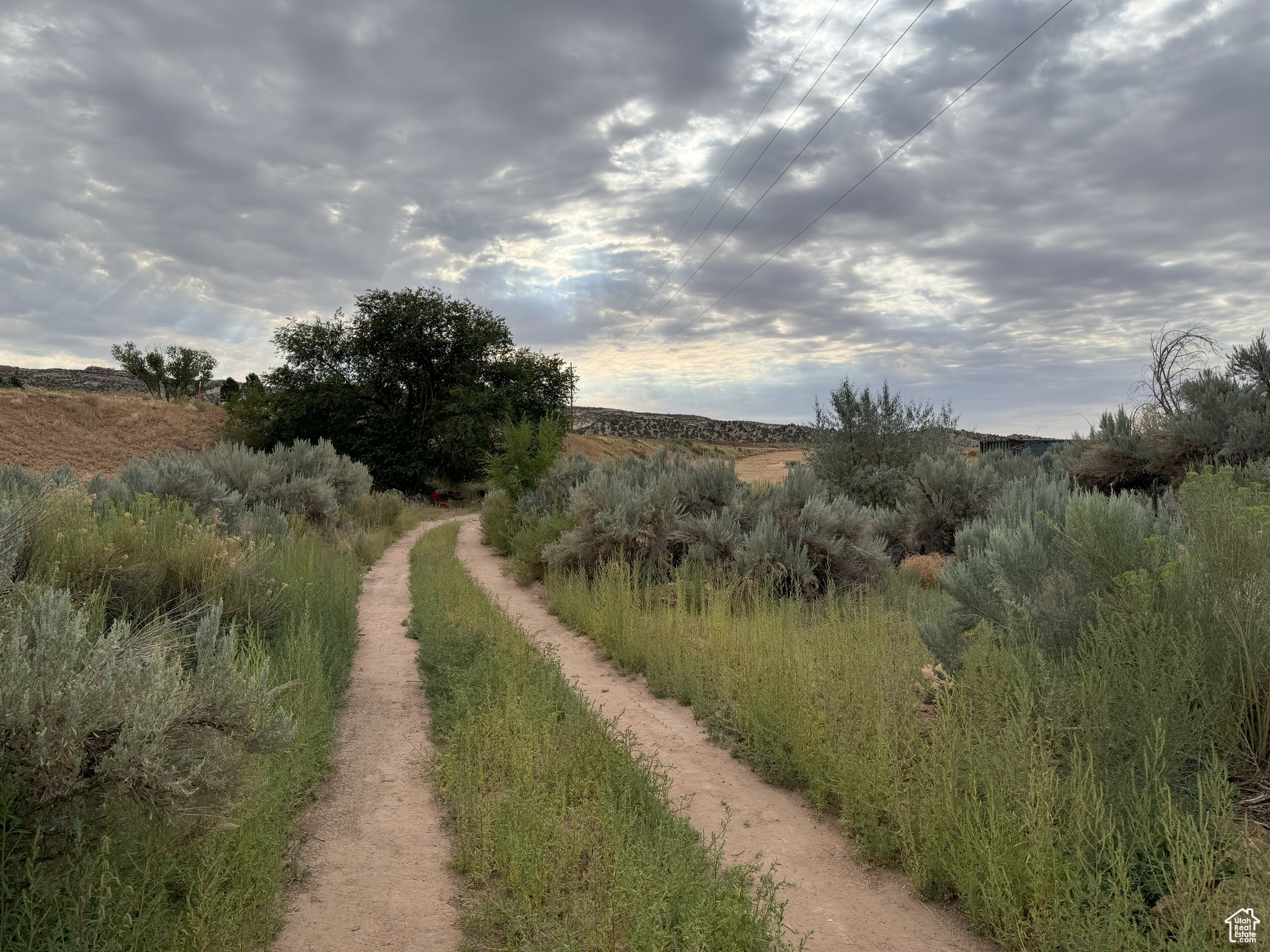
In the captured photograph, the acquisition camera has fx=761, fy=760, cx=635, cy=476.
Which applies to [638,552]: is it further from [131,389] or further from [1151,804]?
[131,389]

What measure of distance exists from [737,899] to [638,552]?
8648 mm

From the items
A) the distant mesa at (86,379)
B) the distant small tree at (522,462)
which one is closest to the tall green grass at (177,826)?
the distant small tree at (522,462)

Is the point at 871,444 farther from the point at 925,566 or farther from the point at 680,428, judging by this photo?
the point at 680,428

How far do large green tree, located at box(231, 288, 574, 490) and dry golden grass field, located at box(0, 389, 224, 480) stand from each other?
2.64 meters

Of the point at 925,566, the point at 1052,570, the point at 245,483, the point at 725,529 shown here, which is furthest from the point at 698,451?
the point at 1052,570

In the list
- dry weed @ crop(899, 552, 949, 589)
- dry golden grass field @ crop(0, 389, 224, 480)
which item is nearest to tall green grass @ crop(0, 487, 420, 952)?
dry weed @ crop(899, 552, 949, 589)

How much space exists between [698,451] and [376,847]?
5980 cm

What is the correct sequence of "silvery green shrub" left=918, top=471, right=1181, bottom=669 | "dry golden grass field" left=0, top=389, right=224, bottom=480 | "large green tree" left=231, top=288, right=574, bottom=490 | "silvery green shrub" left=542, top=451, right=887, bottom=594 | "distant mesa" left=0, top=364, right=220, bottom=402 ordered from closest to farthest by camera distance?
1. "silvery green shrub" left=918, top=471, right=1181, bottom=669
2. "silvery green shrub" left=542, top=451, right=887, bottom=594
3. "dry golden grass field" left=0, top=389, right=224, bottom=480
4. "large green tree" left=231, top=288, right=574, bottom=490
5. "distant mesa" left=0, top=364, right=220, bottom=402

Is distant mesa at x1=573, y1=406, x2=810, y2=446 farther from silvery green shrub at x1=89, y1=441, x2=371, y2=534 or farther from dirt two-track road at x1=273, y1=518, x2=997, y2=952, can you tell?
dirt two-track road at x1=273, y1=518, x2=997, y2=952

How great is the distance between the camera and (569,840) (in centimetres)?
369

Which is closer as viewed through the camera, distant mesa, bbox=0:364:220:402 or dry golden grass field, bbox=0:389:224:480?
dry golden grass field, bbox=0:389:224:480

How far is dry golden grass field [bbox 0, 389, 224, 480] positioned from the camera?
86.5ft

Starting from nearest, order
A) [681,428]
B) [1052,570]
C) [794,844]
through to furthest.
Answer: [794,844] → [1052,570] → [681,428]

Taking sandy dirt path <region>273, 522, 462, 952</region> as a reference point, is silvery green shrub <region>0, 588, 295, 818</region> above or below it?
above
